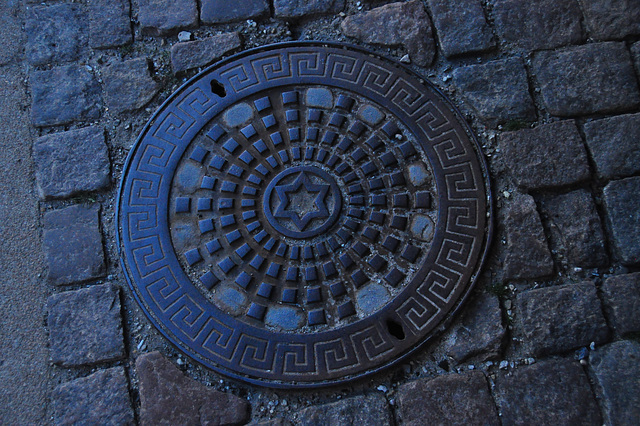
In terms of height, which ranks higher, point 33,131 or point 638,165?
point 33,131

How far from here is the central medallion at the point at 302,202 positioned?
2275 mm

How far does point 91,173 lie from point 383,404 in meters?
1.60

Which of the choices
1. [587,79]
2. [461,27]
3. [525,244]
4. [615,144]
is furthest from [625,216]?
[461,27]

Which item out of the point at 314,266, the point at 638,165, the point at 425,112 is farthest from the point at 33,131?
the point at 638,165

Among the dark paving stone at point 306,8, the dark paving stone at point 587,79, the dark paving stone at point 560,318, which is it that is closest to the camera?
the dark paving stone at point 560,318

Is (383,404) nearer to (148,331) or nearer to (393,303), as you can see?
(393,303)

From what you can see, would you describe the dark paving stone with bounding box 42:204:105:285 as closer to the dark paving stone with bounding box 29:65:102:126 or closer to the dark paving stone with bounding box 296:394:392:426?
the dark paving stone with bounding box 29:65:102:126

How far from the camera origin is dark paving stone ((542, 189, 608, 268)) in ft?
7.34

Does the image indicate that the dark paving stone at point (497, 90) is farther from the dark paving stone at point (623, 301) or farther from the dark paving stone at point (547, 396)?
the dark paving stone at point (547, 396)

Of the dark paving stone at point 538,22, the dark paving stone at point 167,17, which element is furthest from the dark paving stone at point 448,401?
the dark paving stone at point 167,17

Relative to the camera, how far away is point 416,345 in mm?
2133

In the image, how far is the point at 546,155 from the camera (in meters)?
2.38

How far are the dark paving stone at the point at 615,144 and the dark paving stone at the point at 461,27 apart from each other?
0.61 metres

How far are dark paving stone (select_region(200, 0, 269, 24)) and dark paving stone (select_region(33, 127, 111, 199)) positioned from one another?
759mm
